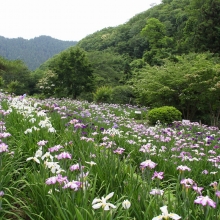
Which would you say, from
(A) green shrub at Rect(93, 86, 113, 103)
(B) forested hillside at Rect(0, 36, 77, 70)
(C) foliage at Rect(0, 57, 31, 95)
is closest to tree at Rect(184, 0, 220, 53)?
(A) green shrub at Rect(93, 86, 113, 103)

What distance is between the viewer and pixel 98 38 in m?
52.3

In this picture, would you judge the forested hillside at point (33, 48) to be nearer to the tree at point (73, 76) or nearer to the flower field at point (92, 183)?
the tree at point (73, 76)

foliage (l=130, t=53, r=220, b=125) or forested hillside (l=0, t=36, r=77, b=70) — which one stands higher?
forested hillside (l=0, t=36, r=77, b=70)

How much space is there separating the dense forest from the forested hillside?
68.2m

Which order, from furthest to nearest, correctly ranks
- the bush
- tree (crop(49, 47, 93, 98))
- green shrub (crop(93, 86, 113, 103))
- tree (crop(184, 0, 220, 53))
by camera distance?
tree (crop(49, 47, 93, 98)), tree (crop(184, 0, 220, 53)), green shrub (crop(93, 86, 113, 103)), the bush

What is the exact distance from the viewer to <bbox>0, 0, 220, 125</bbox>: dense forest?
43.1ft

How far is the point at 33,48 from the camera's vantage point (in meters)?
128

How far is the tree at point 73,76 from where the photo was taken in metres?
25.2

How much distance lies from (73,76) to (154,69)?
35.9 ft

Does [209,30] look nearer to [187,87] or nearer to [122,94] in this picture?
[122,94]

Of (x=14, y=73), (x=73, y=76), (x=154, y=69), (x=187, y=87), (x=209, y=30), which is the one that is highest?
(x=209, y=30)

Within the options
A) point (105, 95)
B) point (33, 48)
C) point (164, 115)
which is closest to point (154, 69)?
point (105, 95)

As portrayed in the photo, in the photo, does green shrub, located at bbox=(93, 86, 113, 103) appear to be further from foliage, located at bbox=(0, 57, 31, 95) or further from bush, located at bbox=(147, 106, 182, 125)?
foliage, located at bbox=(0, 57, 31, 95)

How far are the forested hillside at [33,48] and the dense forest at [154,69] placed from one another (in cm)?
6822
